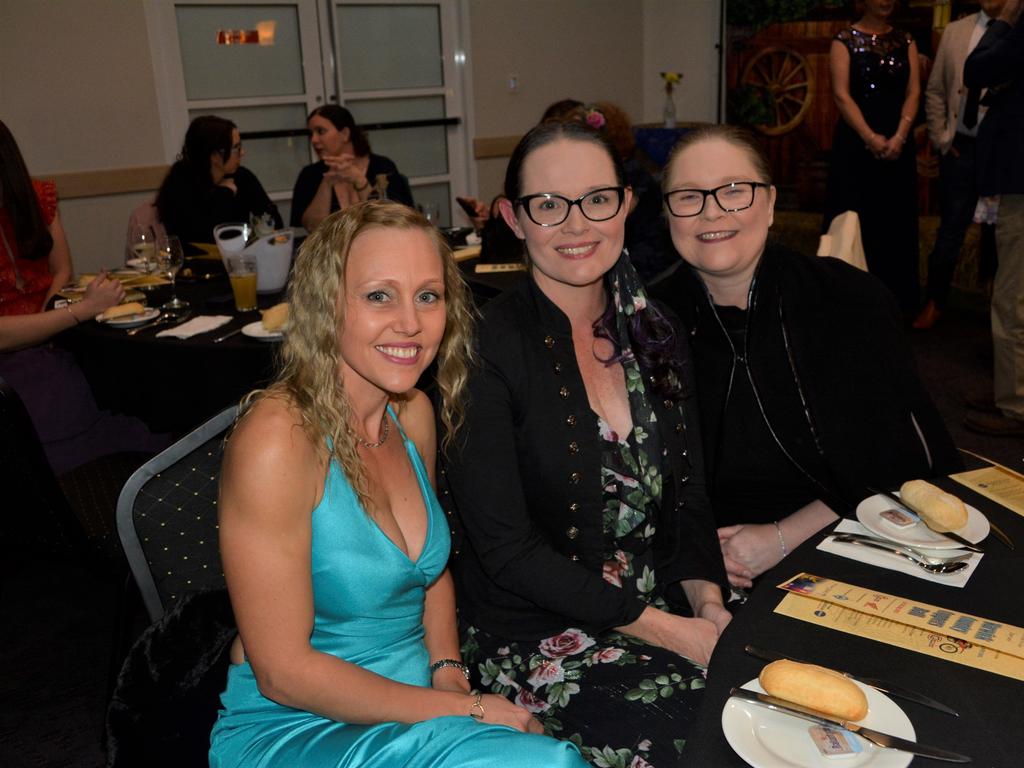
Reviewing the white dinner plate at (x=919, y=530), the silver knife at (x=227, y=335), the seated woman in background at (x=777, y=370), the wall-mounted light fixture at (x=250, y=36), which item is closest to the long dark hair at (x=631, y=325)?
the seated woman in background at (x=777, y=370)

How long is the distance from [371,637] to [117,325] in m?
1.84

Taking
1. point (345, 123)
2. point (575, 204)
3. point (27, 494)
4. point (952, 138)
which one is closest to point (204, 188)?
point (345, 123)

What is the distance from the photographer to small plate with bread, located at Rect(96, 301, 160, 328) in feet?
9.29

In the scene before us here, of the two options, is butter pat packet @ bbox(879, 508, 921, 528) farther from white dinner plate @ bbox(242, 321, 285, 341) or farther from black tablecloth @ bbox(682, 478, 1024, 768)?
white dinner plate @ bbox(242, 321, 285, 341)

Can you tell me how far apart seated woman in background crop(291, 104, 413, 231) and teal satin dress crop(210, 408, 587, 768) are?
10.7 ft

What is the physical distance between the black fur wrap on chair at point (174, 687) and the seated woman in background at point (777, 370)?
3.17 ft

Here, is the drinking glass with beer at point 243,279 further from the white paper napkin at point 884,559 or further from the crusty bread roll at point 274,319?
the white paper napkin at point 884,559

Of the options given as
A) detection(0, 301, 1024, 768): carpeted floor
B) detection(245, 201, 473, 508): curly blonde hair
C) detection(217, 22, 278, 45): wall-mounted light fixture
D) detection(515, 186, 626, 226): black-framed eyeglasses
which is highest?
detection(217, 22, 278, 45): wall-mounted light fixture

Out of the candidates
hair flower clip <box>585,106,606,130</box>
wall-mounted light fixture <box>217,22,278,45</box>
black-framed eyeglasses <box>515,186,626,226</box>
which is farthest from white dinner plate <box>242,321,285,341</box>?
wall-mounted light fixture <box>217,22,278,45</box>

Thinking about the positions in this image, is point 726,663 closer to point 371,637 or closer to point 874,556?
point 874,556

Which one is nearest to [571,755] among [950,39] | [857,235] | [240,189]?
[857,235]

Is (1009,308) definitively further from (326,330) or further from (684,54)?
(684,54)

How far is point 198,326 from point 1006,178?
3.07 metres

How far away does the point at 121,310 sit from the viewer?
9.45 ft
